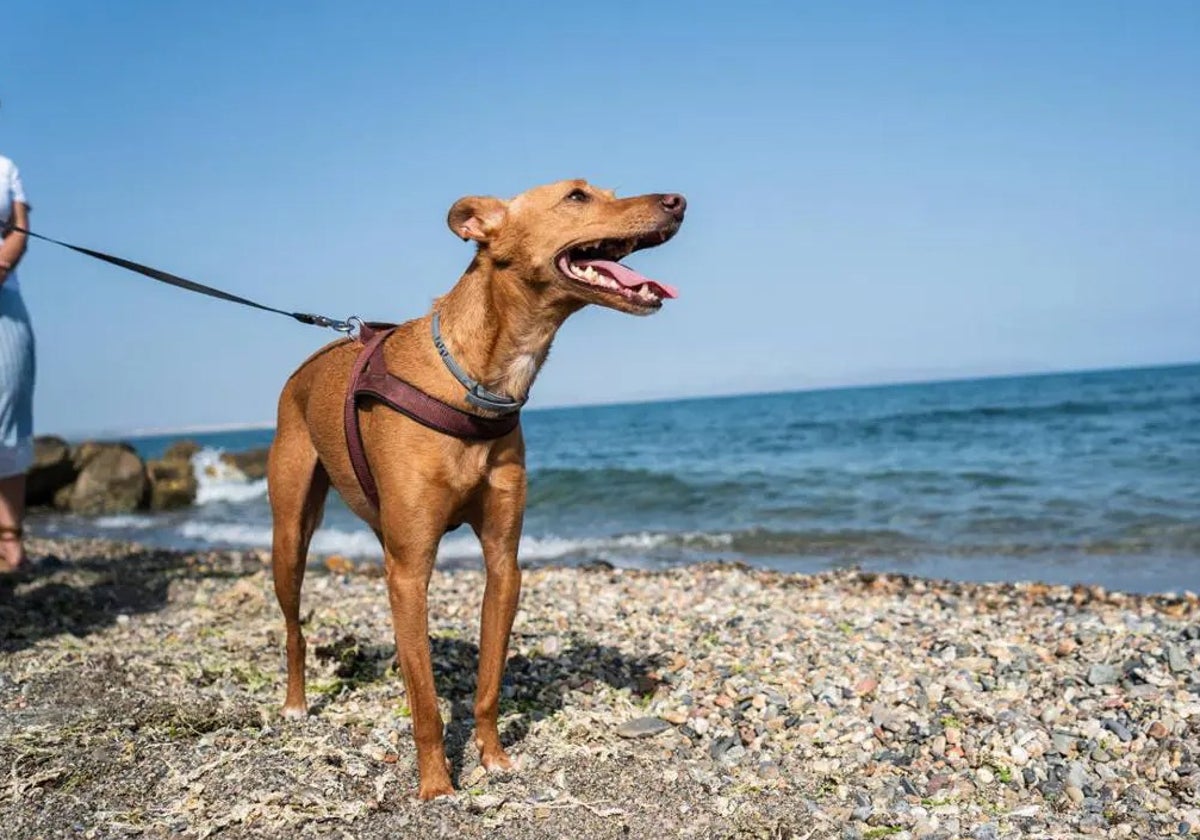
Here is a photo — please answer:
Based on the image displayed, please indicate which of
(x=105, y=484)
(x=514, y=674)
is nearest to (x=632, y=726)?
(x=514, y=674)

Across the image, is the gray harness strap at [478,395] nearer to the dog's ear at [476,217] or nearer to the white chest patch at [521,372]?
the white chest patch at [521,372]

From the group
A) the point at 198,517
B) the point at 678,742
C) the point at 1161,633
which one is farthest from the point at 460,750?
the point at 198,517

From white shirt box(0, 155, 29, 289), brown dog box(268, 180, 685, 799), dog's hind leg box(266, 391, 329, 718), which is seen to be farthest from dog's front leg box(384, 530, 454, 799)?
white shirt box(0, 155, 29, 289)

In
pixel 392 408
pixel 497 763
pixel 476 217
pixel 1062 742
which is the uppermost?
pixel 476 217

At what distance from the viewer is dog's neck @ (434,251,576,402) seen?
3.84 metres

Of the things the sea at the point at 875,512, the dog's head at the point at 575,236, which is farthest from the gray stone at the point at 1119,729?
the sea at the point at 875,512

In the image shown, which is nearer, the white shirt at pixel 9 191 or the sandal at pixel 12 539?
the white shirt at pixel 9 191

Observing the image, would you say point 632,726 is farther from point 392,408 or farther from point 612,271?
point 612,271

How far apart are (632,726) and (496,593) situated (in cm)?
114

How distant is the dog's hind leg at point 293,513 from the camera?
4738 mm

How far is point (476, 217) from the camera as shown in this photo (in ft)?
13.0

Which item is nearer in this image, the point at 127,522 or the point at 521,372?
the point at 521,372

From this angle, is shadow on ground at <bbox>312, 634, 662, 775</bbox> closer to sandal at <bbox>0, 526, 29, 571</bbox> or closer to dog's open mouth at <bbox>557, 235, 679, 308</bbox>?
dog's open mouth at <bbox>557, 235, 679, 308</bbox>

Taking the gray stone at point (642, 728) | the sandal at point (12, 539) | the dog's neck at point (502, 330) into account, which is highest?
the dog's neck at point (502, 330)
